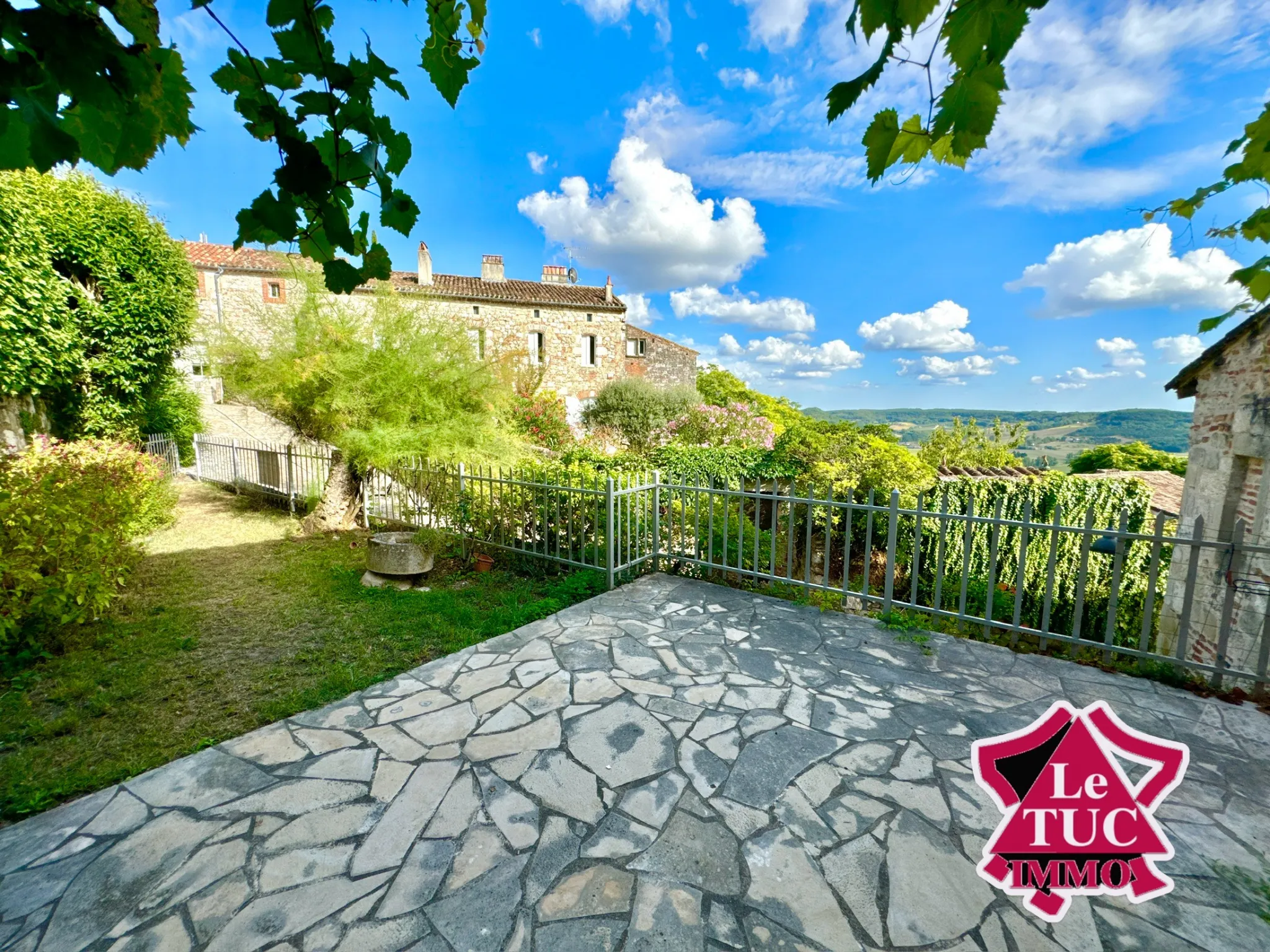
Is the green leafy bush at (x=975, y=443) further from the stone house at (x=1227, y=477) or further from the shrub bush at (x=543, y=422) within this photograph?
the shrub bush at (x=543, y=422)

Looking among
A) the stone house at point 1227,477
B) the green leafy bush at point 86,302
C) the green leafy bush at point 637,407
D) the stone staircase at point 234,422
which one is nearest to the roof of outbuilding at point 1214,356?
the stone house at point 1227,477

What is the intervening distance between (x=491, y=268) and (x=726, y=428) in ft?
50.4

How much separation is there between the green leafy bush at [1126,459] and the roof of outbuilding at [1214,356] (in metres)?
16.1

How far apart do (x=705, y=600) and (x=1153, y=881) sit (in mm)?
3454

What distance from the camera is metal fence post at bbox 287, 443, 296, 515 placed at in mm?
9795

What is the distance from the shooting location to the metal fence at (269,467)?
30.7 ft

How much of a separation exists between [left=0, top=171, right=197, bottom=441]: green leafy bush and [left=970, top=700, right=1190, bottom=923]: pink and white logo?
1151cm

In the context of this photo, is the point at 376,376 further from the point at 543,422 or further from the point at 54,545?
the point at 543,422

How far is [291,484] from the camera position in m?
10.1

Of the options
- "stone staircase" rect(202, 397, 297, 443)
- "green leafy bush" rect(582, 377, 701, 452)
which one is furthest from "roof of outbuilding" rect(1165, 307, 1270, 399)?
"stone staircase" rect(202, 397, 297, 443)

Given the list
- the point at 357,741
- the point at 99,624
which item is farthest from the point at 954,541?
the point at 99,624

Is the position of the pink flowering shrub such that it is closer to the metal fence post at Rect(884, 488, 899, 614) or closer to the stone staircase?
the metal fence post at Rect(884, 488, 899, 614)

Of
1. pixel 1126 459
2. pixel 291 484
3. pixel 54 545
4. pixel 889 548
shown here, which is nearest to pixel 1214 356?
pixel 889 548

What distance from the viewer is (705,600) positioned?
5.14 m
